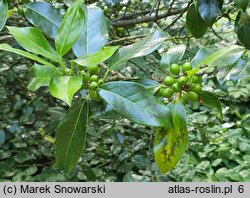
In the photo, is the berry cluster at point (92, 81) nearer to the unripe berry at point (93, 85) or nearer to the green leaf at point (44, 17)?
the unripe berry at point (93, 85)

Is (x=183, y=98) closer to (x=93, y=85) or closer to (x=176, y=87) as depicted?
(x=176, y=87)

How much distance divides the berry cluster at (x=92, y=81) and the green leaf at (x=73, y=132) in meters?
0.04

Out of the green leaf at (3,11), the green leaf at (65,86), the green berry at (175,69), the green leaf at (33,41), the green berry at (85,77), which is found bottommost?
the green berry at (175,69)

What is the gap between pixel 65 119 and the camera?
0.71 metres

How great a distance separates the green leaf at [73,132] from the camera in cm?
70

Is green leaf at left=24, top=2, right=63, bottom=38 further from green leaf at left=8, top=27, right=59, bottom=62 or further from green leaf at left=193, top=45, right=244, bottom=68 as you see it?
green leaf at left=193, top=45, right=244, bottom=68

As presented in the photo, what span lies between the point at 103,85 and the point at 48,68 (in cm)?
10

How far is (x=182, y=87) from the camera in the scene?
0.70 meters

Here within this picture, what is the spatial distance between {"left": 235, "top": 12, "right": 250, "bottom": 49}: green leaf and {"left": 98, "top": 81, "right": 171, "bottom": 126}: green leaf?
20.0 inches

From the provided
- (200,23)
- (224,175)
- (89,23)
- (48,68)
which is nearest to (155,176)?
(200,23)

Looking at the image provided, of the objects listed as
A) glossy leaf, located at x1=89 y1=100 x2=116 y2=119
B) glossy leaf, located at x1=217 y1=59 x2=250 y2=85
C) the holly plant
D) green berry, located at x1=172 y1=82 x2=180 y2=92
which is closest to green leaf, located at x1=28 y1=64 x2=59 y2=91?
the holly plant

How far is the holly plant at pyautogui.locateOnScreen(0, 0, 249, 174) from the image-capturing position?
621mm

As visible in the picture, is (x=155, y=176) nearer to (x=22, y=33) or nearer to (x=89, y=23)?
(x=89, y=23)

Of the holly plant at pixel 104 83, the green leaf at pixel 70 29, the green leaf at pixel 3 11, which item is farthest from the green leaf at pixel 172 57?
the green leaf at pixel 3 11
